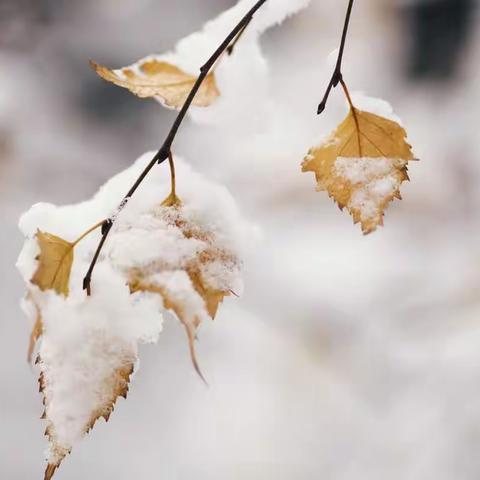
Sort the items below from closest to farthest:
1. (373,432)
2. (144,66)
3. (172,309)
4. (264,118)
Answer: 1. (172,309)
2. (144,66)
3. (264,118)
4. (373,432)

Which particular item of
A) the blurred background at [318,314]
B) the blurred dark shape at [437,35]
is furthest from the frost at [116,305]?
the blurred dark shape at [437,35]

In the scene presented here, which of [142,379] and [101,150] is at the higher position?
[101,150]

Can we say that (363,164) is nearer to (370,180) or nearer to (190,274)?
(370,180)

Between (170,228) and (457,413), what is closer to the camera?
(170,228)

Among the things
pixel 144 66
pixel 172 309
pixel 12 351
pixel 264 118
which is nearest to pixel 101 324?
pixel 172 309

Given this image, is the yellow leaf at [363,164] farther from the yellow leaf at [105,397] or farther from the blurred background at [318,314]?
the blurred background at [318,314]

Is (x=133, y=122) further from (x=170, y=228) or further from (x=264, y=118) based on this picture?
(x=170, y=228)

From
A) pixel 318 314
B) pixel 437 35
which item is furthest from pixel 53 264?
pixel 437 35

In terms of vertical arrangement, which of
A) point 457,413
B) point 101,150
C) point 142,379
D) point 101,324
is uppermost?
point 101,150
